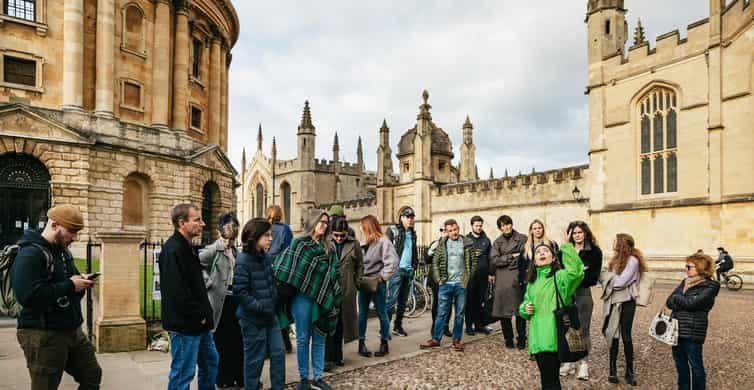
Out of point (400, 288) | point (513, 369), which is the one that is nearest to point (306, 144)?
point (400, 288)

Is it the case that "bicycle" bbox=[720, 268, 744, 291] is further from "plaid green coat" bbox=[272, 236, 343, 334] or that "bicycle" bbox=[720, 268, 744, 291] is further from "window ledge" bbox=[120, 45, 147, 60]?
"window ledge" bbox=[120, 45, 147, 60]

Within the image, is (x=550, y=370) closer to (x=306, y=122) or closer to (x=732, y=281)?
(x=732, y=281)

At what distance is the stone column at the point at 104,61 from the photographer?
18.3m

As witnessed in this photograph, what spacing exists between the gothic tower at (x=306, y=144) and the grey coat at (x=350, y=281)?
124 feet

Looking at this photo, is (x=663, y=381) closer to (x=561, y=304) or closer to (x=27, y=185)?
(x=561, y=304)

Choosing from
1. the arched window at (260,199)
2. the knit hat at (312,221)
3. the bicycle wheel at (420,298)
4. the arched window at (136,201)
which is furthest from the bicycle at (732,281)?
the arched window at (260,199)

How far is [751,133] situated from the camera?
16.3m

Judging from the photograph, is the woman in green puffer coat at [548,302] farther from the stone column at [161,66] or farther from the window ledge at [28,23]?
the window ledge at [28,23]

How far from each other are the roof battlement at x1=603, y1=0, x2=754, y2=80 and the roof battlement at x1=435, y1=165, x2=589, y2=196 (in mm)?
4681

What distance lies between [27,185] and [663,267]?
24352 mm

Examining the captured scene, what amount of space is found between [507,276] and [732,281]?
13.0 meters

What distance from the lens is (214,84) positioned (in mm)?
25688

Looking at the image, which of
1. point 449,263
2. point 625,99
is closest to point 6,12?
point 449,263

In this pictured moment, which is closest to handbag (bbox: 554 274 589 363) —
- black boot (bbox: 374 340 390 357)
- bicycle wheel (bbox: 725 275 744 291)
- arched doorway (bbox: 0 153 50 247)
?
black boot (bbox: 374 340 390 357)
